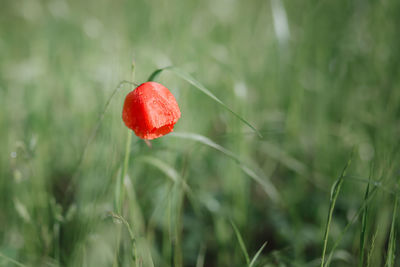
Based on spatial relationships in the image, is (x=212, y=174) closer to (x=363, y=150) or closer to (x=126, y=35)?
(x=363, y=150)

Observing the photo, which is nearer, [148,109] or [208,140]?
[148,109]

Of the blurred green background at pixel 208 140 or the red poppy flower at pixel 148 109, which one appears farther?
the blurred green background at pixel 208 140

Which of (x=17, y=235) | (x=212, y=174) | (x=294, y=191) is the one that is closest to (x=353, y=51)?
(x=294, y=191)

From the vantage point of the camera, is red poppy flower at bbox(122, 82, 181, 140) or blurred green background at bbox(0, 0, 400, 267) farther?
blurred green background at bbox(0, 0, 400, 267)
